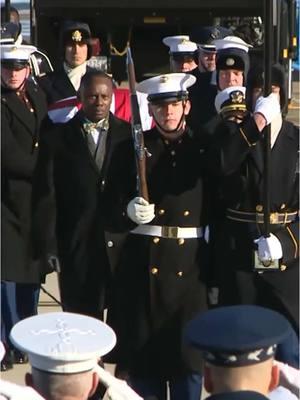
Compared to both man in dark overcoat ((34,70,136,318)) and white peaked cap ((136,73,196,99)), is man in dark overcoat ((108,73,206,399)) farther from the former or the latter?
man in dark overcoat ((34,70,136,318))

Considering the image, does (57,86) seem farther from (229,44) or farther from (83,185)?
(83,185)

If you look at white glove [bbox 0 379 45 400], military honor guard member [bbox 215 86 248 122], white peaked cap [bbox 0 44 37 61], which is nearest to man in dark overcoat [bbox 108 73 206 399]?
military honor guard member [bbox 215 86 248 122]

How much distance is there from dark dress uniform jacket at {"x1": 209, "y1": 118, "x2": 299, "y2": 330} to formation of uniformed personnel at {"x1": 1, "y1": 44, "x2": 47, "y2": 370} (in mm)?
1430

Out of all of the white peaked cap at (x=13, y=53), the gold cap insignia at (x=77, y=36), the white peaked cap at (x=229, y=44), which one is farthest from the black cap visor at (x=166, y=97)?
the gold cap insignia at (x=77, y=36)

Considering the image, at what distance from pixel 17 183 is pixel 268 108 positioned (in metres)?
1.76

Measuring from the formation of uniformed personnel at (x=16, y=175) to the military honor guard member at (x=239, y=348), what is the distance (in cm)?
333

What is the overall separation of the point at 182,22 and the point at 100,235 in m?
10.7

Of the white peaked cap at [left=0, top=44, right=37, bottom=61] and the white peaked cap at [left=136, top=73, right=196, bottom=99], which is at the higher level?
the white peaked cap at [left=136, top=73, right=196, bottom=99]

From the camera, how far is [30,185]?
654cm

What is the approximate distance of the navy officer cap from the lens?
3.07m

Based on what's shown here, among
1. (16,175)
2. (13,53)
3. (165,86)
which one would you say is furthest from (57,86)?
(165,86)

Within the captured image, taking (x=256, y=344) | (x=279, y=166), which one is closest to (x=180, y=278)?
(x=279, y=166)

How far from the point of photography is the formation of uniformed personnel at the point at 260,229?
5297 millimetres

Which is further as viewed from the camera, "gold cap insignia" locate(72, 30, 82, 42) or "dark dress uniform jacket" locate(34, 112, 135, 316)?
"gold cap insignia" locate(72, 30, 82, 42)
